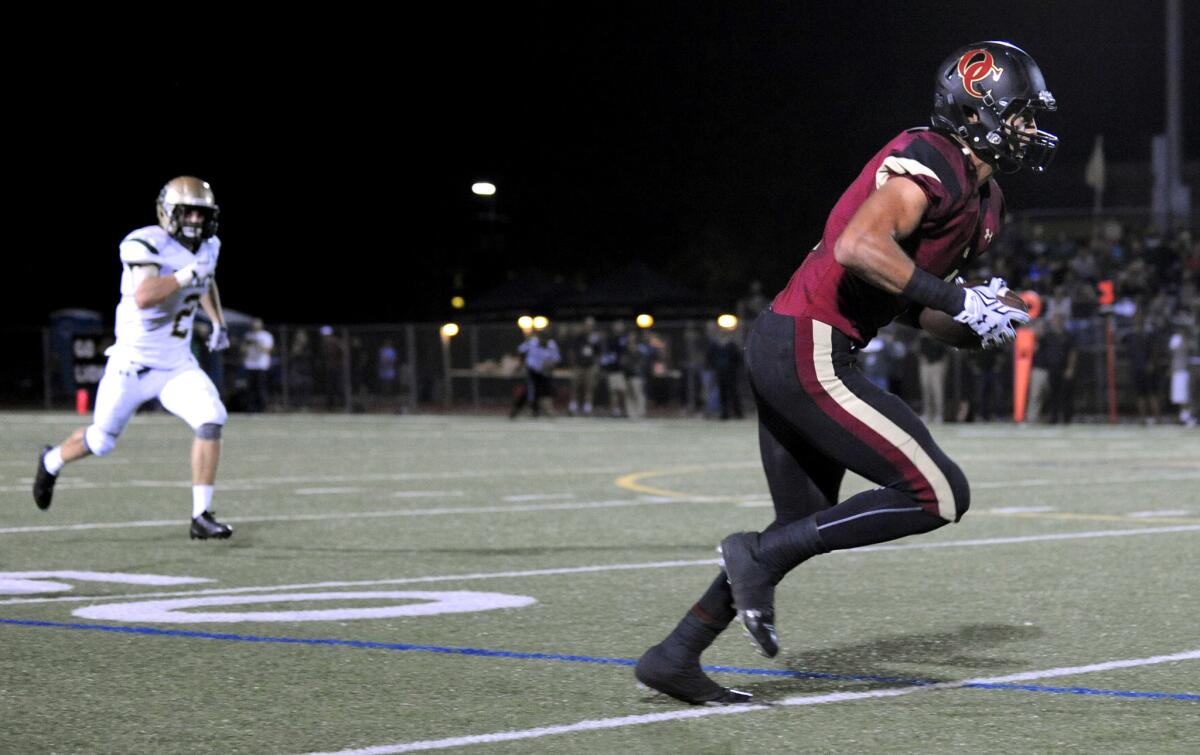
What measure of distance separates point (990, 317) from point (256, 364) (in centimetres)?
3055

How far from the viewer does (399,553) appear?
382 inches

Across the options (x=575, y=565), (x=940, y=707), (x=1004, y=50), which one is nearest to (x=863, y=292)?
(x=1004, y=50)

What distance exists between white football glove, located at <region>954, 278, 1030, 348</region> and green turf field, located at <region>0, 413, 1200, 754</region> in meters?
1.01

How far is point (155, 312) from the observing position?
10773mm

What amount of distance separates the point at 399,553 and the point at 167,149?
4243cm

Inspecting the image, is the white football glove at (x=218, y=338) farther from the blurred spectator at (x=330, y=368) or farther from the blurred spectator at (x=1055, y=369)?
the blurred spectator at (x=330, y=368)

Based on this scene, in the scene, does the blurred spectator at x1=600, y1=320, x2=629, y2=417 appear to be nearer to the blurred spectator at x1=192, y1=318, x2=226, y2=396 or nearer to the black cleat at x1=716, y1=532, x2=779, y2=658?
the blurred spectator at x1=192, y1=318, x2=226, y2=396

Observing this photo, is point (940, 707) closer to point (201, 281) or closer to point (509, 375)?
point (201, 281)

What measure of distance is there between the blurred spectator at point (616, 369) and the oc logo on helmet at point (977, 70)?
26.7 m

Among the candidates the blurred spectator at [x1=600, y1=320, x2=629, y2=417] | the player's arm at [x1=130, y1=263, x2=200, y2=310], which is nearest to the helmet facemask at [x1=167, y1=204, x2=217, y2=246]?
the player's arm at [x1=130, y1=263, x2=200, y2=310]

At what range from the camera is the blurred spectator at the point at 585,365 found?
33.2 metres

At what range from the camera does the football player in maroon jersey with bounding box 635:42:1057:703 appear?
5.13 metres

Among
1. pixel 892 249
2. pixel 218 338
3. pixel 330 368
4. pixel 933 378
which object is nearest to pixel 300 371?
pixel 330 368

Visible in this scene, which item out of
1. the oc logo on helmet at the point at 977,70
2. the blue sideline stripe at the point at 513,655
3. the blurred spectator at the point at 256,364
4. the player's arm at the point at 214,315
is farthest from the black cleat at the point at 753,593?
the blurred spectator at the point at 256,364
